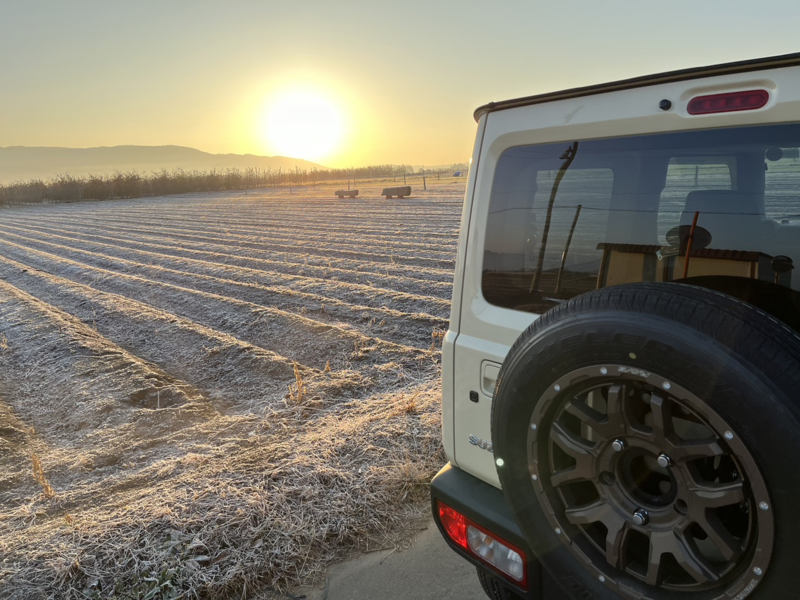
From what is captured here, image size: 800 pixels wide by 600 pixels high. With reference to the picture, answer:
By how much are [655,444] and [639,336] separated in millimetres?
316

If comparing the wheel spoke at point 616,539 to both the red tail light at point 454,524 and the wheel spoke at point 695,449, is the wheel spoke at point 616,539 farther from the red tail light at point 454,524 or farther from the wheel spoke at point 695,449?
the red tail light at point 454,524

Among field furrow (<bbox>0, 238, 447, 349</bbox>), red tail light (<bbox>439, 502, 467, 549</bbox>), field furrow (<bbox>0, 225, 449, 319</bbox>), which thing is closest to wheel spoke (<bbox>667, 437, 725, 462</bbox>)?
red tail light (<bbox>439, 502, 467, 549</bbox>)

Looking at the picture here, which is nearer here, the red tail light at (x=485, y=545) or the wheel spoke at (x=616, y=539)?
the wheel spoke at (x=616, y=539)

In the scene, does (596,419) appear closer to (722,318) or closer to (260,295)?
(722,318)

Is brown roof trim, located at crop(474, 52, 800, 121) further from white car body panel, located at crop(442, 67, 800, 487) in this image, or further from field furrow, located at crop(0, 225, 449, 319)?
field furrow, located at crop(0, 225, 449, 319)

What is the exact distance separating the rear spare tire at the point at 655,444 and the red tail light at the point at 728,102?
519 millimetres

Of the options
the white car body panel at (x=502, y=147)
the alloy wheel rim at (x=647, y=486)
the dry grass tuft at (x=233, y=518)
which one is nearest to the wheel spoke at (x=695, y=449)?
the alloy wheel rim at (x=647, y=486)

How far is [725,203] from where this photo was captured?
5.60 ft

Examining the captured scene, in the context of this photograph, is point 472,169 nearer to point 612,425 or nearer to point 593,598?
point 612,425

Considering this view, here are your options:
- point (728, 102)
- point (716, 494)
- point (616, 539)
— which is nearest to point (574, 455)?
point (616, 539)

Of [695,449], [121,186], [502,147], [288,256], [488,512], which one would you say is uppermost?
[502,147]

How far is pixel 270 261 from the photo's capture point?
1414 cm

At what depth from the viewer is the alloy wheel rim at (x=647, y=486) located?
4.43ft

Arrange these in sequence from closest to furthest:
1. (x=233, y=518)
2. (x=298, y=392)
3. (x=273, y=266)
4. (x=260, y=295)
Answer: (x=233, y=518)
(x=298, y=392)
(x=260, y=295)
(x=273, y=266)
